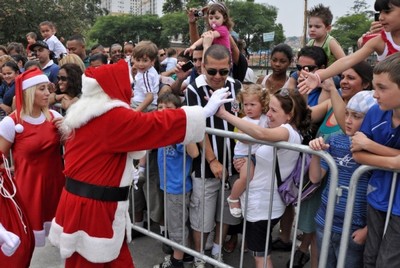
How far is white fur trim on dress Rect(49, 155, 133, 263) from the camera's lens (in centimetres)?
228

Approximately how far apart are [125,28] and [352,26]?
43.3m

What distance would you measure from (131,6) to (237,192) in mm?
161391

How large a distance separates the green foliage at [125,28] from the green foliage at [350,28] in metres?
35.3

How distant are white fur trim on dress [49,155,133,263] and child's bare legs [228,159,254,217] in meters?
0.82

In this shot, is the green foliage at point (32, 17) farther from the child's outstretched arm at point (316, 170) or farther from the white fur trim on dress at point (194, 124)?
the child's outstretched arm at point (316, 170)

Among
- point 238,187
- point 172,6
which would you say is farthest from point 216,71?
point 172,6

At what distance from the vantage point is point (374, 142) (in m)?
2.01

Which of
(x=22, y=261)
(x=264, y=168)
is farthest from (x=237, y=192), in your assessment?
(x=22, y=261)

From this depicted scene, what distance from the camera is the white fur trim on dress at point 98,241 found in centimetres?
228

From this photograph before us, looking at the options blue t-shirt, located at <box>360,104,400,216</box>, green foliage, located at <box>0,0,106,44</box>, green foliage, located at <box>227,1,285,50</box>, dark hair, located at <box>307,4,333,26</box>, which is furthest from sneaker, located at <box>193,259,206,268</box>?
green foliage, located at <box>227,1,285,50</box>

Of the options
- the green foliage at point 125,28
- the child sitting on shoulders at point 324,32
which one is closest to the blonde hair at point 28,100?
the child sitting on shoulders at point 324,32

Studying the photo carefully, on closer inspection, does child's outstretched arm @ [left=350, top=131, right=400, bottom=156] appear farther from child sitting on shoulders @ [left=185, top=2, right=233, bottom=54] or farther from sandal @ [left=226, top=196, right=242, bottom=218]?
child sitting on shoulders @ [left=185, top=2, right=233, bottom=54]

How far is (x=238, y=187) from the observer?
9.12 ft

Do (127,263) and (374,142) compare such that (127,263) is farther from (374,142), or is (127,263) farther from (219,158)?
(374,142)
